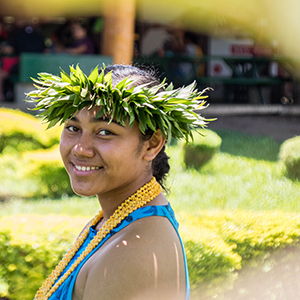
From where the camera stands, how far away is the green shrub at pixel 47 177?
6.47 m

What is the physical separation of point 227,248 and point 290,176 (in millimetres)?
3562

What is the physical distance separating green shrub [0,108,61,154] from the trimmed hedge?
11.5 feet

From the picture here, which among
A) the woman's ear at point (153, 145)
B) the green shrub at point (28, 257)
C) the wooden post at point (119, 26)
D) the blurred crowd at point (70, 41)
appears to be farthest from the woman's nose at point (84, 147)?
the blurred crowd at point (70, 41)

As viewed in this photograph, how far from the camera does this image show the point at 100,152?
5.23ft

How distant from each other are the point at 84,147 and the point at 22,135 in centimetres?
630

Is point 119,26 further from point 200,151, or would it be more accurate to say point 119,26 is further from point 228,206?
point 228,206

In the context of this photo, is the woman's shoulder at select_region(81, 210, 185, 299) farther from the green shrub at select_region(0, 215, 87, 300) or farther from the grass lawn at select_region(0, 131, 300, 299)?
the green shrub at select_region(0, 215, 87, 300)

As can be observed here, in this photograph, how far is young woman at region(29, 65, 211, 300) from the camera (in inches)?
56.1

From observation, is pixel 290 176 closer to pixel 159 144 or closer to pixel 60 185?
pixel 60 185

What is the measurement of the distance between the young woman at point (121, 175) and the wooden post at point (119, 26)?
866 cm

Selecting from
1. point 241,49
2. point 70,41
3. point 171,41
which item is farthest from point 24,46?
point 241,49

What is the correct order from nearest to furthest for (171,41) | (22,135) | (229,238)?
(229,238) → (22,135) → (171,41)

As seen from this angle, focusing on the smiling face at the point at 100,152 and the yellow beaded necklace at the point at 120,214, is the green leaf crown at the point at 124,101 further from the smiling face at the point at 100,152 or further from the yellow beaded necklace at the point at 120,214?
the yellow beaded necklace at the point at 120,214

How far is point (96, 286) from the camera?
141cm
